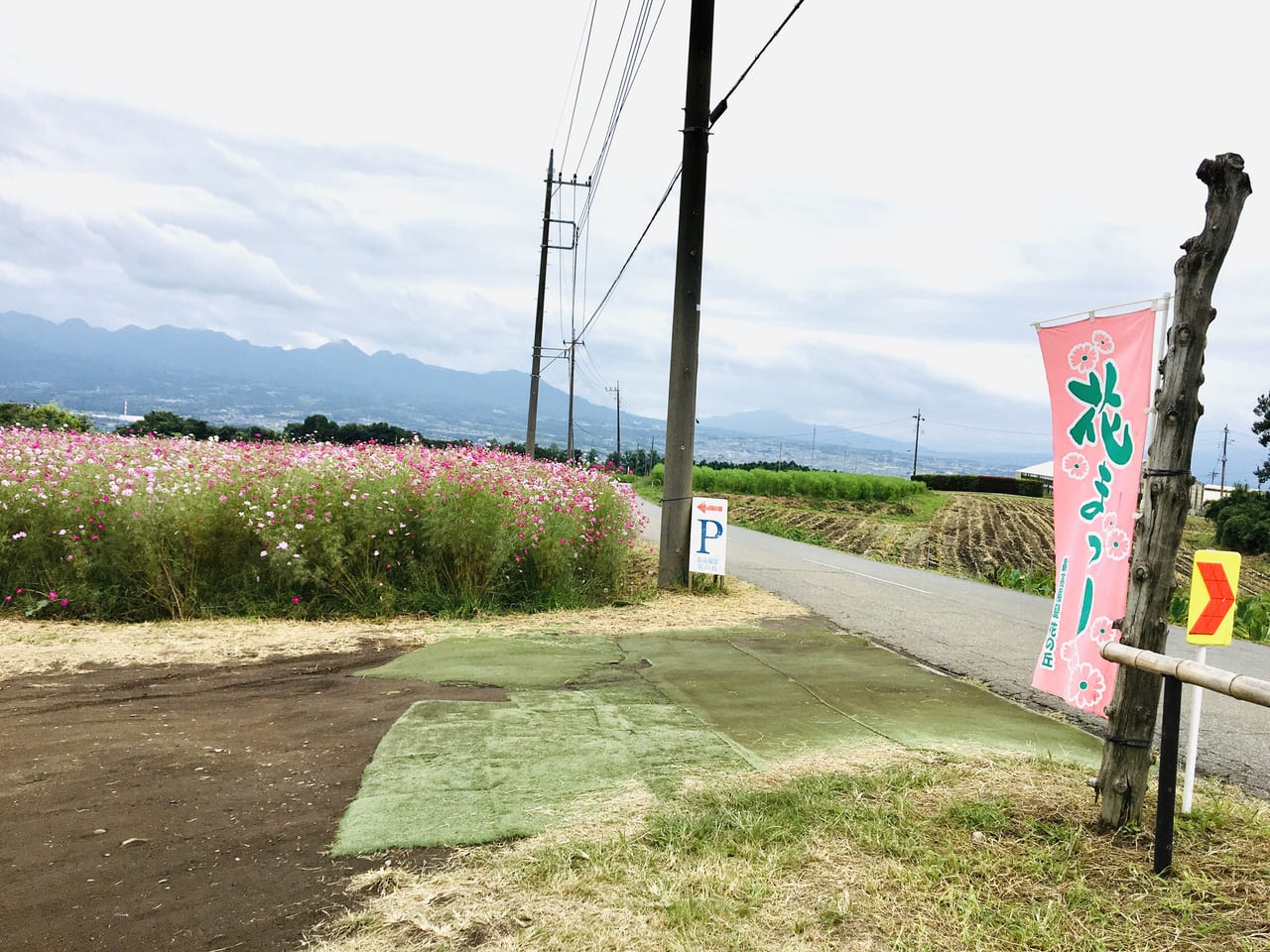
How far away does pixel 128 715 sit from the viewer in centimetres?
527

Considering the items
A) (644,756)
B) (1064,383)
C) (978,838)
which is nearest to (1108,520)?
(1064,383)

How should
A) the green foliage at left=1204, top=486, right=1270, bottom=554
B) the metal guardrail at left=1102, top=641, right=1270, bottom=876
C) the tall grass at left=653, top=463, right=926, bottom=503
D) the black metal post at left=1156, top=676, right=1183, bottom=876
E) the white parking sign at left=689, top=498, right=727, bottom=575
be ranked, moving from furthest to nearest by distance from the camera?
the tall grass at left=653, top=463, right=926, bottom=503 → the green foliage at left=1204, top=486, right=1270, bottom=554 → the white parking sign at left=689, top=498, right=727, bottom=575 → the black metal post at left=1156, top=676, right=1183, bottom=876 → the metal guardrail at left=1102, top=641, right=1270, bottom=876

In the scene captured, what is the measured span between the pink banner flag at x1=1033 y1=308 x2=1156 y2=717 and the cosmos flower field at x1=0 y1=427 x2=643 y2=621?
6.30m

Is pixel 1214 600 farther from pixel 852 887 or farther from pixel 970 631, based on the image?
pixel 970 631

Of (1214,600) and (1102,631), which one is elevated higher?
(1214,600)

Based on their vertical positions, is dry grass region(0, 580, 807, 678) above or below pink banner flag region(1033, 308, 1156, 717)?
below

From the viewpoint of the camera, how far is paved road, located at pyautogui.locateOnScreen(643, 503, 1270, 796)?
5793 millimetres

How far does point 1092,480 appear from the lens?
12.8 feet

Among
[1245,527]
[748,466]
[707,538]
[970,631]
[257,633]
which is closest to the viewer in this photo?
[257,633]

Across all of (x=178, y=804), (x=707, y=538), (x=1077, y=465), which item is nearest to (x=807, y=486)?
(x=707, y=538)

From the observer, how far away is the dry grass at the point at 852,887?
2.89 meters

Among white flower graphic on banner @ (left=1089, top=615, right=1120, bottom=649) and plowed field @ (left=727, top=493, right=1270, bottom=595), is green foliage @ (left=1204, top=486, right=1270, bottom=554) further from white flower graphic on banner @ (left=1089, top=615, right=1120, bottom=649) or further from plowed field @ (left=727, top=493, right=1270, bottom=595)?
white flower graphic on banner @ (left=1089, top=615, right=1120, bottom=649)

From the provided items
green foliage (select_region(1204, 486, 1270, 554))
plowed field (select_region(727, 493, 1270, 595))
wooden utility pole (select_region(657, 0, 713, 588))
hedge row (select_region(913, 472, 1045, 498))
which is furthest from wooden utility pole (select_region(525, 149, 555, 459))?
hedge row (select_region(913, 472, 1045, 498))

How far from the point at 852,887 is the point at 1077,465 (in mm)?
2110
